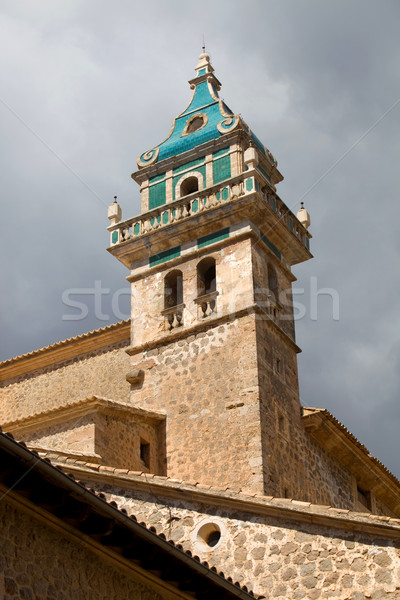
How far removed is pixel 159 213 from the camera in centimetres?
2378

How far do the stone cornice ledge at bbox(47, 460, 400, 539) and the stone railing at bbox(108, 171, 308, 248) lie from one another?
9.90 m

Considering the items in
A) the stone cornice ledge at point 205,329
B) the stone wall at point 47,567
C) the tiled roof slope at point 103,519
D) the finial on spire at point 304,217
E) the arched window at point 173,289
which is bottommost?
the stone wall at point 47,567

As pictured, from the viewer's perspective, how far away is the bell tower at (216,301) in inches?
789

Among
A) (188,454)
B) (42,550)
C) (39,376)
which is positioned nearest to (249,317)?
(188,454)

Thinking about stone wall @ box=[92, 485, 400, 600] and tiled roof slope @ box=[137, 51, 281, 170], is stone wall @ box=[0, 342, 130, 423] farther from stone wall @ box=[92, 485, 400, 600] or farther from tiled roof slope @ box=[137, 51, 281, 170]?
stone wall @ box=[92, 485, 400, 600]

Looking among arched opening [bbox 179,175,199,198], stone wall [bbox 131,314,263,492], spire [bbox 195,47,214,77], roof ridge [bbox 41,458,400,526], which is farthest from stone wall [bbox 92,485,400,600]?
spire [bbox 195,47,214,77]

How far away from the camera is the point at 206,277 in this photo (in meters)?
23.5

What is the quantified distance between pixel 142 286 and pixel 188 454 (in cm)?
503

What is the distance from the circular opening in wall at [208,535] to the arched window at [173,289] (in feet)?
32.2

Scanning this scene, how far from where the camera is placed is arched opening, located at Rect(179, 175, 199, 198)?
24.4 m

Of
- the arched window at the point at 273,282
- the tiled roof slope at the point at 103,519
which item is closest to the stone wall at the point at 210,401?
the arched window at the point at 273,282

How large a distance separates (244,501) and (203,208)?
10.9 metres

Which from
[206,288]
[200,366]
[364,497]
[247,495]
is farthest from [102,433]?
[364,497]

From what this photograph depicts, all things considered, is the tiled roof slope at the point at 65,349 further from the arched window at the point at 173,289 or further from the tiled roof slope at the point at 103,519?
the tiled roof slope at the point at 103,519
